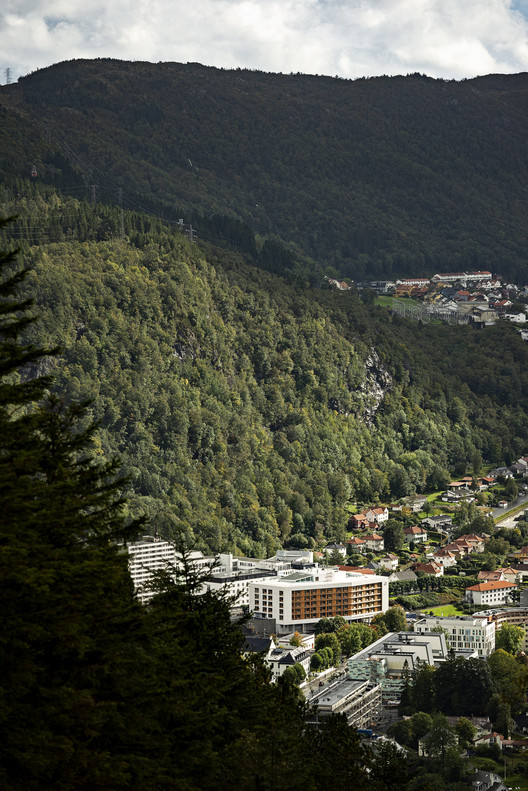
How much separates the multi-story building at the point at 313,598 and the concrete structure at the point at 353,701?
16.2 metres

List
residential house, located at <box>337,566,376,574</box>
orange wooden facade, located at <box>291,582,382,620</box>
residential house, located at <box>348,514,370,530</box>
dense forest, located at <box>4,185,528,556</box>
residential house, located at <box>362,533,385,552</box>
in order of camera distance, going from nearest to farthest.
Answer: orange wooden facade, located at <box>291,582,382,620</box>
residential house, located at <box>337,566,376,574</box>
residential house, located at <box>362,533,385,552</box>
dense forest, located at <box>4,185,528,556</box>
residential house, located at <box>348,514,370,530</box>

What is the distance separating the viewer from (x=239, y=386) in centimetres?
11544

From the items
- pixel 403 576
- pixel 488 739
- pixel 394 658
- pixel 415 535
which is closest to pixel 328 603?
pixel 403 576

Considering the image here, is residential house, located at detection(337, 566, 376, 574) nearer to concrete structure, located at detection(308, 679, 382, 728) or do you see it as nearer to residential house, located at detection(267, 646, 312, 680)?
residential house, located at detection(267, 646, 312, 680)

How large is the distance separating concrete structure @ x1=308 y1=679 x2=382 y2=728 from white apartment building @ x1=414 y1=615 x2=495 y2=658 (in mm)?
10409

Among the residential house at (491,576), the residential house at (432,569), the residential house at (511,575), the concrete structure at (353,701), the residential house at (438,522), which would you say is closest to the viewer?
the concrete structure at (353,701)

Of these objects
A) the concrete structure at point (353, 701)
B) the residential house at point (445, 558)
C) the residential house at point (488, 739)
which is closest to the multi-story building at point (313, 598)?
the residential house at point (445, 558)

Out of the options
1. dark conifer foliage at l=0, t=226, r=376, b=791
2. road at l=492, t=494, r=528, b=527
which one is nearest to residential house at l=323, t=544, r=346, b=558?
road at l=492, t=494, r=528, b=527

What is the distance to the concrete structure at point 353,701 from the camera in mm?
55125

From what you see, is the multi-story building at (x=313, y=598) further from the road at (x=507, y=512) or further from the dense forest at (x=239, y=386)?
the road at (x=507, y=512)

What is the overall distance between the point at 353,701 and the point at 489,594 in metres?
26.4

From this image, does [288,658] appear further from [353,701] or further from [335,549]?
[335,549]

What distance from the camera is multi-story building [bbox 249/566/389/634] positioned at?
77438mm

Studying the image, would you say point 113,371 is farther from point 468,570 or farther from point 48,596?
point 48,596
